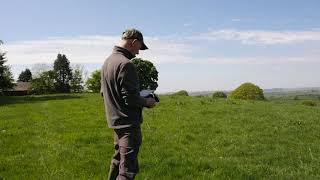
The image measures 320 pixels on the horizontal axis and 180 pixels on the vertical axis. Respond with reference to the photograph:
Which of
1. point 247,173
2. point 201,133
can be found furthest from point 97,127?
point 247,173

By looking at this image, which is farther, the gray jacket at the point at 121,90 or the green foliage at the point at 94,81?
the green foliage at the point at 94,81

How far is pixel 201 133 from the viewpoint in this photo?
18453mm

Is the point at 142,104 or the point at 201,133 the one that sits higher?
the point at 142,104

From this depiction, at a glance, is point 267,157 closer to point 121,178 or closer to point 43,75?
point 121,178

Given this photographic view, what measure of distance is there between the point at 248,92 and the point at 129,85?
43.9 m

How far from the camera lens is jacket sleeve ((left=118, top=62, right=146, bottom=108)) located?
7.92 metres

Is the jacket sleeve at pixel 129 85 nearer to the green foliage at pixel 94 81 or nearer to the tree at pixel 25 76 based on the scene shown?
the green foliage at pixel 94 81

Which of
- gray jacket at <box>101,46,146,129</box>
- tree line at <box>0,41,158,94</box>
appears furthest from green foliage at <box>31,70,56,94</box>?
gray jacket at <box>101,46,146,129</box>

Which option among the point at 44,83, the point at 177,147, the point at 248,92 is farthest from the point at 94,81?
the point at 177,147

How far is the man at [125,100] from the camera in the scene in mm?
7980

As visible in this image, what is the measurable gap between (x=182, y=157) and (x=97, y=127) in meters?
7.34

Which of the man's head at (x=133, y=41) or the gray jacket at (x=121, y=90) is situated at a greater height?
the man's head at (x=133, y=41)

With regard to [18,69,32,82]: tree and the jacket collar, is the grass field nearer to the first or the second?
the jacket collar

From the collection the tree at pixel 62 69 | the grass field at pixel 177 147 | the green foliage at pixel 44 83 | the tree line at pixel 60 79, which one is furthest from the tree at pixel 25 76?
the grass field at pixel 177 147
